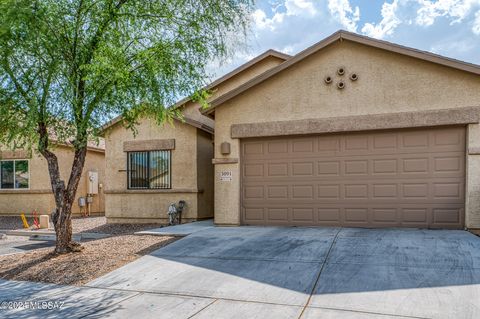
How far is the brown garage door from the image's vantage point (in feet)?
29.4

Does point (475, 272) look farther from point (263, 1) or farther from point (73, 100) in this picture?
point (73, 100)

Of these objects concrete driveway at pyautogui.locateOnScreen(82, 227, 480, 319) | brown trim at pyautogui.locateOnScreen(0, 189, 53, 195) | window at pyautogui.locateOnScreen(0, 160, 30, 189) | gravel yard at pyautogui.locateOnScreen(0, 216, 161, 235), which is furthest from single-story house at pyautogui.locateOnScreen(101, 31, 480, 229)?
window at pyautogui.locateOnScreen(0, 160, 30, 189)

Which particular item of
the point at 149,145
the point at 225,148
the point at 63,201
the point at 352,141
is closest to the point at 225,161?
the point at 225,148

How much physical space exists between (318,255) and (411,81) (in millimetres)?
5154

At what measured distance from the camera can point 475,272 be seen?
5707mm

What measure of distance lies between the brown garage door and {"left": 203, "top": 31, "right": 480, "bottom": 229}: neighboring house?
25 millimetres

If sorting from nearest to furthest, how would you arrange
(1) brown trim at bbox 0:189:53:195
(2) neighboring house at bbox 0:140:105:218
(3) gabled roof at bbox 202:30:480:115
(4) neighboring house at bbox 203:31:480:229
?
(3) gabled roof at bbox 202:30:480:115 → (4) neighboring house at bbox 203:31:480:229 → (1) brown trim at bbox 0:189:53:195 → (2) neighboring house at bbox 0:140:105:218

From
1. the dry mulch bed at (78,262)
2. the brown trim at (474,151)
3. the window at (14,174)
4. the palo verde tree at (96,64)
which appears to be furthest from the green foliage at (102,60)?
the window at (14,174)

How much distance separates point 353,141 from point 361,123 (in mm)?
527

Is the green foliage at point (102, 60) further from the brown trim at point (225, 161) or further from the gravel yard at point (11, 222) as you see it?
the gravel yard at point (11, 222)

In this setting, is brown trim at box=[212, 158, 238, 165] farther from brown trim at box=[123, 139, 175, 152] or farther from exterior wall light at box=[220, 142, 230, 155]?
brown trim at box=[123, 139, 175, 152]

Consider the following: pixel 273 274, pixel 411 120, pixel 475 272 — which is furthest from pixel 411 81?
pixel 273 274

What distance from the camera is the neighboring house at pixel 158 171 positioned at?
13055mm

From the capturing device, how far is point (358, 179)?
9.59 metres
